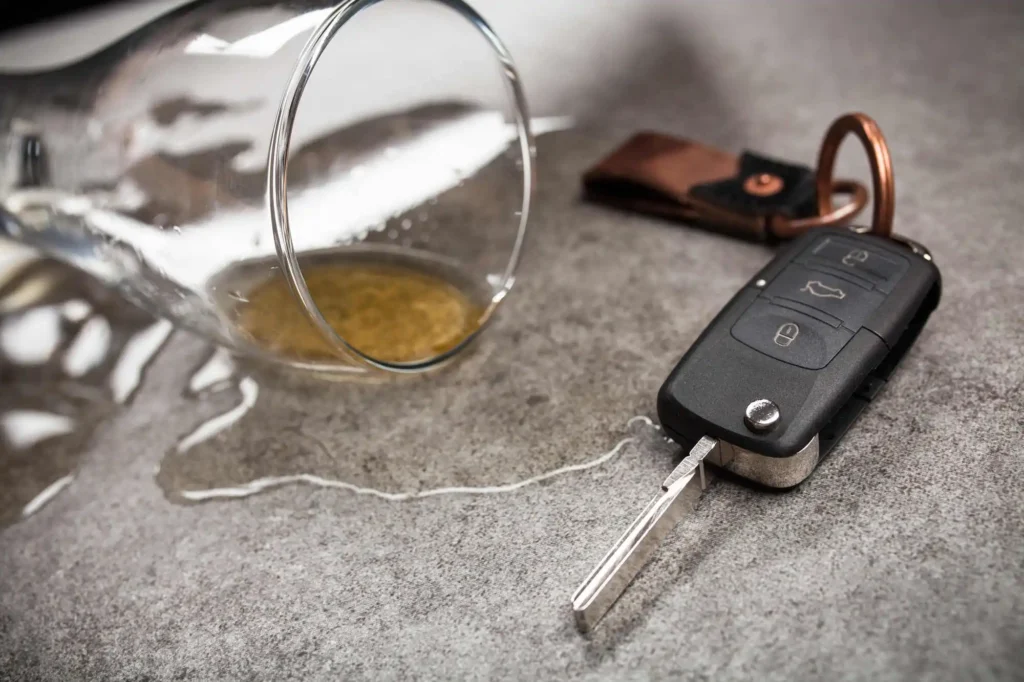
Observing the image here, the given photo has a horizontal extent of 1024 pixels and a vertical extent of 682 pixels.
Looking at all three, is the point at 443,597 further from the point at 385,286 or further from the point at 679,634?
the point at 385,286

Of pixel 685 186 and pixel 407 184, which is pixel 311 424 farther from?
pixel 685 186

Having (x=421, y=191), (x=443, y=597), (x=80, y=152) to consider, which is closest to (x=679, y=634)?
(x=443, y=597)

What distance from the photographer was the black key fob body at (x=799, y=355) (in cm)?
48

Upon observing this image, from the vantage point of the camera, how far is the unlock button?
19.7 inches

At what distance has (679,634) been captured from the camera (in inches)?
17.8

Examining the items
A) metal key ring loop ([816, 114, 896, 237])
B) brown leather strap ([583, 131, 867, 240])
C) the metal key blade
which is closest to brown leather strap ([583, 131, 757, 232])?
brown leather strap ([583, 131, 867, 240])

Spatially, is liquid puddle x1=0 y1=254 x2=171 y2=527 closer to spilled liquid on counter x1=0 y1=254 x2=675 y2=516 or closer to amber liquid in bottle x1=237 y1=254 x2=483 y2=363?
spilled liquid on counter x1=0 y1=254 x2=675 y2=516

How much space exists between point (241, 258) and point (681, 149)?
0.35 metres

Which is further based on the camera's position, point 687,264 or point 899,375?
point 687,264

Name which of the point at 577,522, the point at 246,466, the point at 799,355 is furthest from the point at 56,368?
the point at 799,355

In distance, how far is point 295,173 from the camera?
703mm

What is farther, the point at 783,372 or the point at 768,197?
the point at 768,197

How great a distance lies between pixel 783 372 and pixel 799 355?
15 mm

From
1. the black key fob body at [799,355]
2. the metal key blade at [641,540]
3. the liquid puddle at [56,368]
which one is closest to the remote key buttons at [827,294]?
the black key fob body at [799,355]
